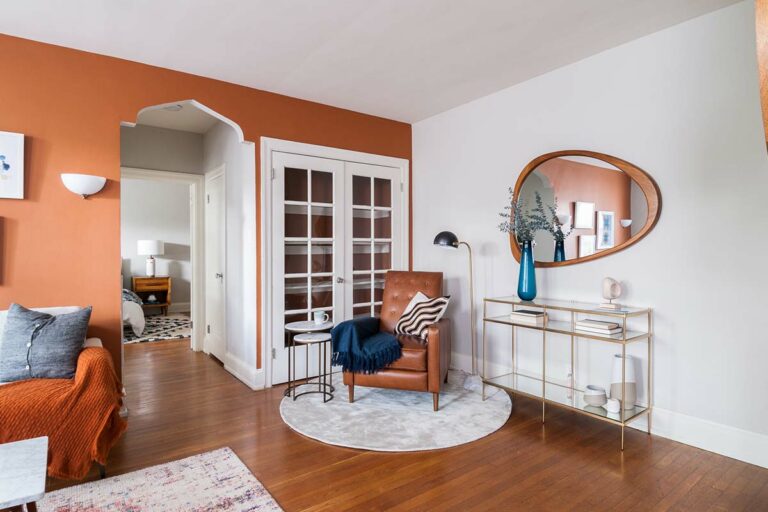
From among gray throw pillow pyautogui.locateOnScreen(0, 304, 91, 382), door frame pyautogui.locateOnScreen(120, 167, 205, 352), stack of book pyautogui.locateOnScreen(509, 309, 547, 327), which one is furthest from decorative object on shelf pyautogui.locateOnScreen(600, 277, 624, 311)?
door frame pyautogui.locateOnScreen(120, 167, 205, 352)

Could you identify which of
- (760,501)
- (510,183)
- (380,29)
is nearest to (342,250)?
(510,183)

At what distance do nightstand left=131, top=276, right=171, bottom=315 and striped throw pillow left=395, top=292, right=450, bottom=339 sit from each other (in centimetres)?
603

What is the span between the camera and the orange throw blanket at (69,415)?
2.14m

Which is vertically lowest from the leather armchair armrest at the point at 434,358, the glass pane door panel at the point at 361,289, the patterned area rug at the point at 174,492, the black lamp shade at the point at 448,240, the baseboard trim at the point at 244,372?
the patterned area rug at the point at 174,492

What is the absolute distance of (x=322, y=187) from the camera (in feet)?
14.0

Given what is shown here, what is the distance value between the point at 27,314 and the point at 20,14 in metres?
1.77

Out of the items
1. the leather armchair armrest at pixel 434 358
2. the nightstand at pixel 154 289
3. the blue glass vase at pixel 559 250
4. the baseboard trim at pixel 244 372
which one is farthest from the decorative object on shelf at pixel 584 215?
the nightstand at pixel 154 289

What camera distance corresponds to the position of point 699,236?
2.72 m

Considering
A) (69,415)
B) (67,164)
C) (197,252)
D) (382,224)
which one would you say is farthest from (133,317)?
(69,415)

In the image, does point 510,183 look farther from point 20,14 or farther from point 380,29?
point 20,14

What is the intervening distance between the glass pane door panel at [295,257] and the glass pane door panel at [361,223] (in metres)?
0.59

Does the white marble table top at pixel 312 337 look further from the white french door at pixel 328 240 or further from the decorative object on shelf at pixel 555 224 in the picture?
the decorative object on shelf at pixel 555 224

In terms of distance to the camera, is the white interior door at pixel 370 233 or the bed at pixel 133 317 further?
the bed at pixel 133 317

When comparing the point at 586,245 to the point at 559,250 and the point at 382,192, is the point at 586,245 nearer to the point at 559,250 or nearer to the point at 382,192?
the point at 559,250
